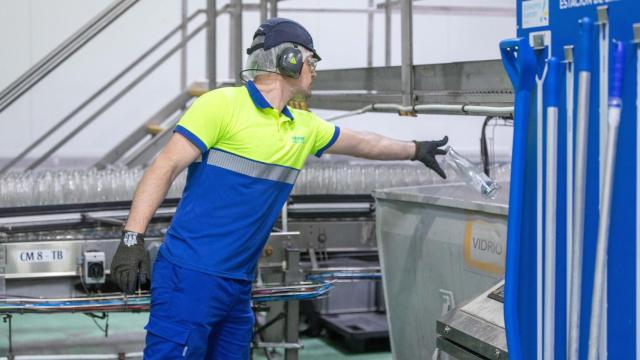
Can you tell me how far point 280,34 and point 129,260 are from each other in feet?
2.71

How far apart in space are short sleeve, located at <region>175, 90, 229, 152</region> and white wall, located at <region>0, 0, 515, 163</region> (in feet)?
11.5

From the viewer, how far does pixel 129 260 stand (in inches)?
102

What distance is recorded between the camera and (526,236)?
1.64m

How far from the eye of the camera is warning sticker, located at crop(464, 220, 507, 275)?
2574 mm

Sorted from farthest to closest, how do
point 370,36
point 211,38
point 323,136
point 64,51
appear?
point 370,36
point 211,38
point 64,51
point 323,136

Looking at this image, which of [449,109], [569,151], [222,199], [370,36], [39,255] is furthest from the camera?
[370,36]

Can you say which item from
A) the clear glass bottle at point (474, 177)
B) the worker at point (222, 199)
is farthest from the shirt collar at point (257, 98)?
the clear glass bottle at point (474, 177)

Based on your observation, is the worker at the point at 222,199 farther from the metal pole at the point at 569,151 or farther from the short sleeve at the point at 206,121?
the metal pole at the point at 569,151

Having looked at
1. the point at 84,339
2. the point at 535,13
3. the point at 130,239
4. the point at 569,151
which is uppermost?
the point at 535,13

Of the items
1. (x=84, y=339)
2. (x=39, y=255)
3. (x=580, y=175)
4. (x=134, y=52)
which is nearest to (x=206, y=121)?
(x=39, y=255)

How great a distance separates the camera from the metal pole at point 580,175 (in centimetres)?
148

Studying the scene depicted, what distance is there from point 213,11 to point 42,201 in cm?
128

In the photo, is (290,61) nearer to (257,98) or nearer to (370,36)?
(257,98)

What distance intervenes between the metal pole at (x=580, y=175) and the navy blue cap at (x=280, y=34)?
1.37m
